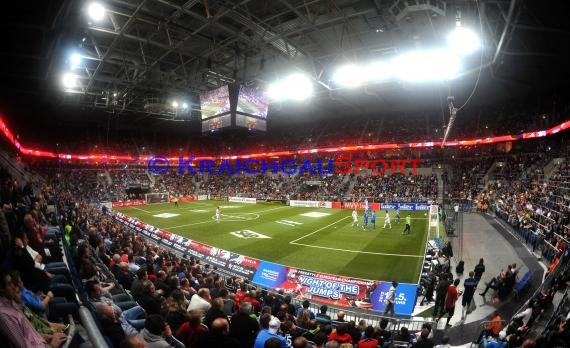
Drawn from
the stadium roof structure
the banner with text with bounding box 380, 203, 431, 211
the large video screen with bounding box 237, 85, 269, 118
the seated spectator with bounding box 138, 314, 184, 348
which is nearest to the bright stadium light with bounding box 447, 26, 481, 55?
the stadium roof structure

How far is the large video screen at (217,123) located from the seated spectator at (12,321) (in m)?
18.3

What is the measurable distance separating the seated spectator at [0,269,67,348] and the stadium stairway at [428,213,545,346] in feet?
33.9

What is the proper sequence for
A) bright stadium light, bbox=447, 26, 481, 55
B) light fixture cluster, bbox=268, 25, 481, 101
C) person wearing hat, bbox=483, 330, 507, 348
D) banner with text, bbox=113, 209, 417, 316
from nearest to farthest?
person wearing hat, bbox=483, 330, 507, 348 → banner with text, bbox=113, 209, 417, 316 → bright stadium light, bbox=447, 26, 481, 55 → light fixture cluster, bbox=268, 25, 481, 101

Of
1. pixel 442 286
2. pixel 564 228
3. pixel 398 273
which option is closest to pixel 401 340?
pixel 442 286

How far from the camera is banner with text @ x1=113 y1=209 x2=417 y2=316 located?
12.1 m

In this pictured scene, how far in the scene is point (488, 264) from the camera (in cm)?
1466

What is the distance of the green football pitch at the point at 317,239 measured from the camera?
55.1 ft

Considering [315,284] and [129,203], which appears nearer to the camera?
[315,284]

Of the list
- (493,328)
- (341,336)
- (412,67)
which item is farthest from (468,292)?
(412,67)

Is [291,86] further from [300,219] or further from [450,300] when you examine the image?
[450,300]

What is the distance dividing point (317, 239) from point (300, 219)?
860 cm

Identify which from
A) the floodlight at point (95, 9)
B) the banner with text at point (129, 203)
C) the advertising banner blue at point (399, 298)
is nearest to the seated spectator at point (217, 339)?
the advertising banner blue at point (399, 298)

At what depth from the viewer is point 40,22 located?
1050cm

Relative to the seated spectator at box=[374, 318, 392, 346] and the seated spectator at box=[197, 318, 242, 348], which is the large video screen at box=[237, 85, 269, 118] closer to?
the seated spectator at box=[374, 318, 392, 346]
